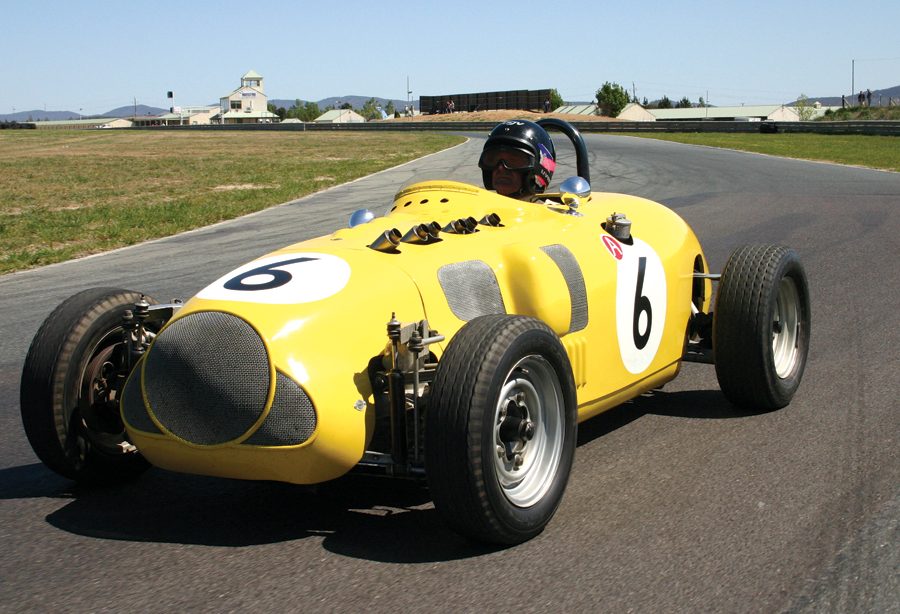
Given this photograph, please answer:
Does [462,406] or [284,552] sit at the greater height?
[462,406]

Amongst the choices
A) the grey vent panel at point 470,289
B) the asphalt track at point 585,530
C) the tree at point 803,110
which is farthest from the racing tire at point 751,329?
the tree at point 803,110

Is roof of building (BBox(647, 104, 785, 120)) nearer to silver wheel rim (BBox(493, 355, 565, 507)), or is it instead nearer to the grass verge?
the grass verge

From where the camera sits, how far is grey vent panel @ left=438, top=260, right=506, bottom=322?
14.0 ft

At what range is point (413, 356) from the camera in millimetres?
3717

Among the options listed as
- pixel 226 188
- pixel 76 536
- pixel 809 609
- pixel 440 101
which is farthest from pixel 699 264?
pixel 440 101

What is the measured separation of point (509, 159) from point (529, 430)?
7.13 feet

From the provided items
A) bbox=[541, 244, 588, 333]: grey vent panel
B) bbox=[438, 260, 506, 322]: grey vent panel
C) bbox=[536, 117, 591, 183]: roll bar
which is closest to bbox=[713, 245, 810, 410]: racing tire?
bbox=[541, 244, 588, 333]: grey vent panel

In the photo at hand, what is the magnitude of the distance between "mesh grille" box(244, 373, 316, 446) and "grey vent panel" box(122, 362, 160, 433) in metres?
0.48

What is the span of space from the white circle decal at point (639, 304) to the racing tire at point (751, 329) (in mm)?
347

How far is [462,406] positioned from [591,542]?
74 centimetres

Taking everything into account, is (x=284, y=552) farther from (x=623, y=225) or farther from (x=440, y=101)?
(x=440, y=101)

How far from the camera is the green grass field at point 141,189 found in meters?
14.2

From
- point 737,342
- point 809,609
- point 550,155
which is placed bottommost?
point 809,609

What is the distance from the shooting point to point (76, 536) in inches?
152
